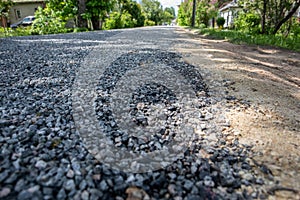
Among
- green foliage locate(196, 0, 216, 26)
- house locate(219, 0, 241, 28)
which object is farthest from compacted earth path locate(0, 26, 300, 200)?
green foliage locate(196, 0, 216, 26)

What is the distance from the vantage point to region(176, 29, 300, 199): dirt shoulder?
Result: 3.66 ft

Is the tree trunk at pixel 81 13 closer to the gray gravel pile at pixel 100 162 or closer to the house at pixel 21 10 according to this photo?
the gray gravel pile at pixel 100 162

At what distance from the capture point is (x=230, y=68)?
3.04 m

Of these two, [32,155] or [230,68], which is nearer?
[32,155]

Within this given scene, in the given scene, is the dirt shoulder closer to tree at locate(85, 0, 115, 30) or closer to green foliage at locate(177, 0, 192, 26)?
tree at locate(85, 0, 115, 30)

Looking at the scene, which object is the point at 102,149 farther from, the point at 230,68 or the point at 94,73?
the point at 230,68

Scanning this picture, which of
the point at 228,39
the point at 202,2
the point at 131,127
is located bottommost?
the point at 131,127

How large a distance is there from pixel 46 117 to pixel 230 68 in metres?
2.46

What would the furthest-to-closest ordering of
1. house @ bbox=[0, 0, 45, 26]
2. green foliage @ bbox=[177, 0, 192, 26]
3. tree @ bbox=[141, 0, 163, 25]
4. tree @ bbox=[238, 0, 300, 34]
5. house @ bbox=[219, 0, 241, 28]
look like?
tree @ bbox=[141, 0, 163, 25]
house @ bbox=[0, 0, 45, 26]
green foliage @ bbox=[177, 0, 192, 26]
house @ bbox=[219, 0, 241, 28]
tree @ bbox=[238, 0, 300, 34]

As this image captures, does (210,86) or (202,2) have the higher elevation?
(202,2)

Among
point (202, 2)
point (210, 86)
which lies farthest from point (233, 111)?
point (202, 2)

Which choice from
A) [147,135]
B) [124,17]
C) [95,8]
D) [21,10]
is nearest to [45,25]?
[95,8]

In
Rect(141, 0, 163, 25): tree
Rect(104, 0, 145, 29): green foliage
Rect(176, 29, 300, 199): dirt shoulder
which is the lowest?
Rect(176, 29, 300, 199): dirt shoulder

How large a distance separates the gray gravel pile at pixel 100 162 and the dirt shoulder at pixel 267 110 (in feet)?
0.30
